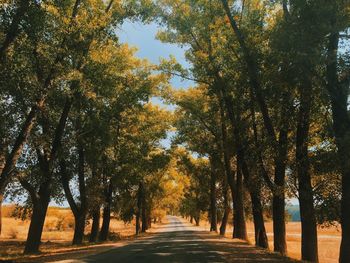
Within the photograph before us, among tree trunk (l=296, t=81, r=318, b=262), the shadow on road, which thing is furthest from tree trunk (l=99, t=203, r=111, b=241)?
tree trunk (l=296, t=81, r=318, b=262)

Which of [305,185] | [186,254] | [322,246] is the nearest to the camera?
[305,185]

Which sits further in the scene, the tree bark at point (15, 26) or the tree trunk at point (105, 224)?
the tree trunk at point (105, 224)

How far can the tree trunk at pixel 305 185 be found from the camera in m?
17.8

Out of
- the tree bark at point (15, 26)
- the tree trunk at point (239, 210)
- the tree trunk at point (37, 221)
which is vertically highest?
the tree bark at point (15, 26)

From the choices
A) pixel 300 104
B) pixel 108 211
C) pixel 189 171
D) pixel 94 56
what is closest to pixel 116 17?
pixel 94 56

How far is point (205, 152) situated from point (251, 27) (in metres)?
23.7

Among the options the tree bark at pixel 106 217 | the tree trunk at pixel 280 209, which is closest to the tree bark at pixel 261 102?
the tree trunk at pixel 280 209

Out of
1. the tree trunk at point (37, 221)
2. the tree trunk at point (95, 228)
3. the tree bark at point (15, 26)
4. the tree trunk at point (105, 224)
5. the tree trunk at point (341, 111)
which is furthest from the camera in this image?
the tree trunk at point (105, 224)

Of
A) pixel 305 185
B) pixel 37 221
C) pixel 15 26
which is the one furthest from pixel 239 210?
pixel 15 26

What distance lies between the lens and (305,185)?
60.5 feet

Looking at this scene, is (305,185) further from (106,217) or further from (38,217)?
(106,217)

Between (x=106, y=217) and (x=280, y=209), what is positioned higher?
(x=106, y=217)

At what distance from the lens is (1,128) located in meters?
20.5

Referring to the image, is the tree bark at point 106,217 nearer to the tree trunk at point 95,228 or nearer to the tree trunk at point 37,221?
the tree trunk at point 95,228
